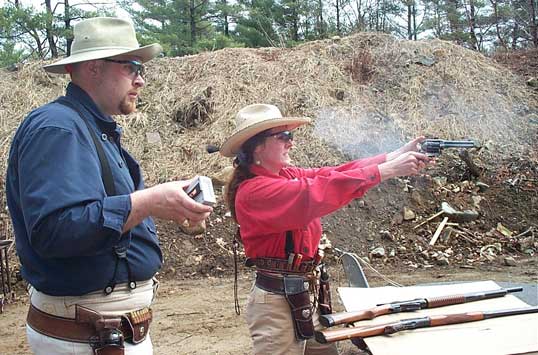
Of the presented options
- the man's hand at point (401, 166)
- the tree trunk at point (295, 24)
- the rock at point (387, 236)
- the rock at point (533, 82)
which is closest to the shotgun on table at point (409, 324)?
the man's hand at point (401, 166)

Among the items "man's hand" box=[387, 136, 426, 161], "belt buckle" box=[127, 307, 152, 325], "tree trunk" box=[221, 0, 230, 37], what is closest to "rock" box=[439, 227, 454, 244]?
"man's hand" box=[387, 136, 426, 161]

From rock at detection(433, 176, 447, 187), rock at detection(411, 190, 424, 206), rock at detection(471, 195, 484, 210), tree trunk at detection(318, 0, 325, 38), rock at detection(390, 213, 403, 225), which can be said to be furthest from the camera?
tree trunk at detection(318, 0, 325, 38)

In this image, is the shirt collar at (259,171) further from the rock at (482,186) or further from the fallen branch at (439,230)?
the rock at (482,186)

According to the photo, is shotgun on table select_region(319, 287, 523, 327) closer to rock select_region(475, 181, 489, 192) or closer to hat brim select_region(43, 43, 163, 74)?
hat brim select_region(43, 43, 163, 74)

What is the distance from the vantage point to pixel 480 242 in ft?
24.2

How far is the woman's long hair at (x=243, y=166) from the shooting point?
126 inches

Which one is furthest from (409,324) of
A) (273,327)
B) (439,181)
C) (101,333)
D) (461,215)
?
(439,181)

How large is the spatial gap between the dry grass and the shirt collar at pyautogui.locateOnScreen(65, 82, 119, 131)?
6.89 metres

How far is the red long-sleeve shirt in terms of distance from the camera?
9.57 ft

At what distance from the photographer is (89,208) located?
1.80 metres

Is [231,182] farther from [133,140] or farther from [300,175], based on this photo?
[133,140]

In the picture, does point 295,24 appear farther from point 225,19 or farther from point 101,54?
point 101,54

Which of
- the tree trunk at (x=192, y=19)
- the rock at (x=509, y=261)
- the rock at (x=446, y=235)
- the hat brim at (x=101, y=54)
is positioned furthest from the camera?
the tree trunk at (x=192, y=19)

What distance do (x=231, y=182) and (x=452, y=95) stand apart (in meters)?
8.78
